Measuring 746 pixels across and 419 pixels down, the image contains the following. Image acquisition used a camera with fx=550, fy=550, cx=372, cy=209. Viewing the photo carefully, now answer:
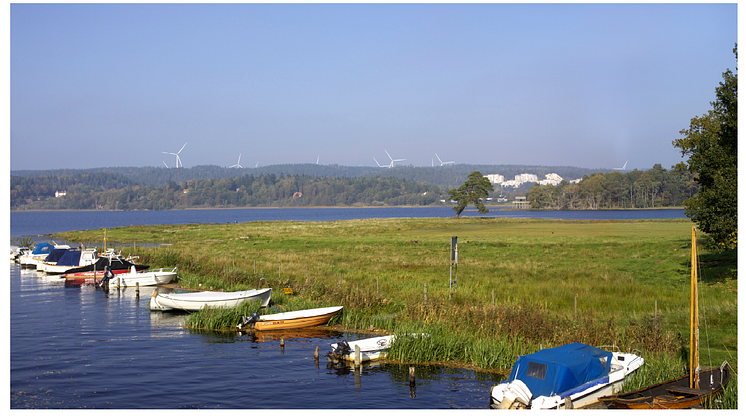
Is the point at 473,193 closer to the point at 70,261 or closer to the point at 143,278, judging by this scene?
the point at 70,261

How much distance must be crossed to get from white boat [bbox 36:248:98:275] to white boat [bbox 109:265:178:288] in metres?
11.1

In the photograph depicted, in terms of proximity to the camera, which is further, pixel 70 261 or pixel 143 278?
pixel 70 261

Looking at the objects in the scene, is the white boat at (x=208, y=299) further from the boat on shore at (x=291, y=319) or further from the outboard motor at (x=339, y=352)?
the outboard motor at (x=339, y=352)

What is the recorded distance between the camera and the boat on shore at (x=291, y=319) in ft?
104

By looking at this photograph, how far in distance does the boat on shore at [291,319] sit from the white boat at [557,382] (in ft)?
50.5

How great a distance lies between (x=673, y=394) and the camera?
60.0 feet

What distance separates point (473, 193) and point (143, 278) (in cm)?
13052

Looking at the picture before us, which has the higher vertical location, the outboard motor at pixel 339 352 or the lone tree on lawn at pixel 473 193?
the lone tree on lawn at pixel 473 193

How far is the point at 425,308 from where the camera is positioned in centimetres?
3098

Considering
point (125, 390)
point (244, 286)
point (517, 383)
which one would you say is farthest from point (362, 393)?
point (244, 286)

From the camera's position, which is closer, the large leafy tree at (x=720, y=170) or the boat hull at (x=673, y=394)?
the boat hull at (x=673, y=394)

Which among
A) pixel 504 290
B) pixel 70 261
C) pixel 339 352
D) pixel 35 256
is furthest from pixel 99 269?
pixel 339 352

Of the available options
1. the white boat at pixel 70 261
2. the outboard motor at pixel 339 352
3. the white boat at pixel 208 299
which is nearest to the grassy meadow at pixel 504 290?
the white boat at pixel 208 299

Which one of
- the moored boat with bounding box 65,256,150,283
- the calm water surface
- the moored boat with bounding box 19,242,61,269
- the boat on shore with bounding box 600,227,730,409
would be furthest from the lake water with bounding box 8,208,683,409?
the moored boat with bounding box 19,242,61,269
